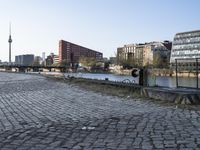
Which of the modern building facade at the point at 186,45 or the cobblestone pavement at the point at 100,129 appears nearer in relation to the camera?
the cobblestone pavement at the point at 100,129

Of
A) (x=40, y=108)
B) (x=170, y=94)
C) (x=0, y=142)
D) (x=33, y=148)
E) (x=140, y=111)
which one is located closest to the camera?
(x=33, y=148)

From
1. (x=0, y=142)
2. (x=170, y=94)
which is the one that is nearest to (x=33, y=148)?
(x=0, y=142)

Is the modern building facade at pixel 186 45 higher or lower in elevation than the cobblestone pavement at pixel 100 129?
higher

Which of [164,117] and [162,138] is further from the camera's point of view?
[164,117]

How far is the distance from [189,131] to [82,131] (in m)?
2.32

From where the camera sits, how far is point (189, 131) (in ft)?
26.5

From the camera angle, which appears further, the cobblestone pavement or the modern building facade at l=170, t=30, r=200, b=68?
the modern building facade at l=170, t=30, r=200, b=68

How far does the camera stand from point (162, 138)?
24.3 ft

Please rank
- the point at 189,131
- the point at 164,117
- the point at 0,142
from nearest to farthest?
the point at 0,142
the point at 189,131
the point at 164,117

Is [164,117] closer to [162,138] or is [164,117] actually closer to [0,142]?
[162,138]

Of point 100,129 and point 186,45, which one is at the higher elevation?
point 186,45

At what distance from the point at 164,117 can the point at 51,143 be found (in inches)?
→ 162

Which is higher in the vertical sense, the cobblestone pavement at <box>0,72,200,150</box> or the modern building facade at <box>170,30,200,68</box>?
the modern building facade at <box>170,30,200,68</box>

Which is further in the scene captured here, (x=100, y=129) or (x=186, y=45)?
(x=186, y=45)
